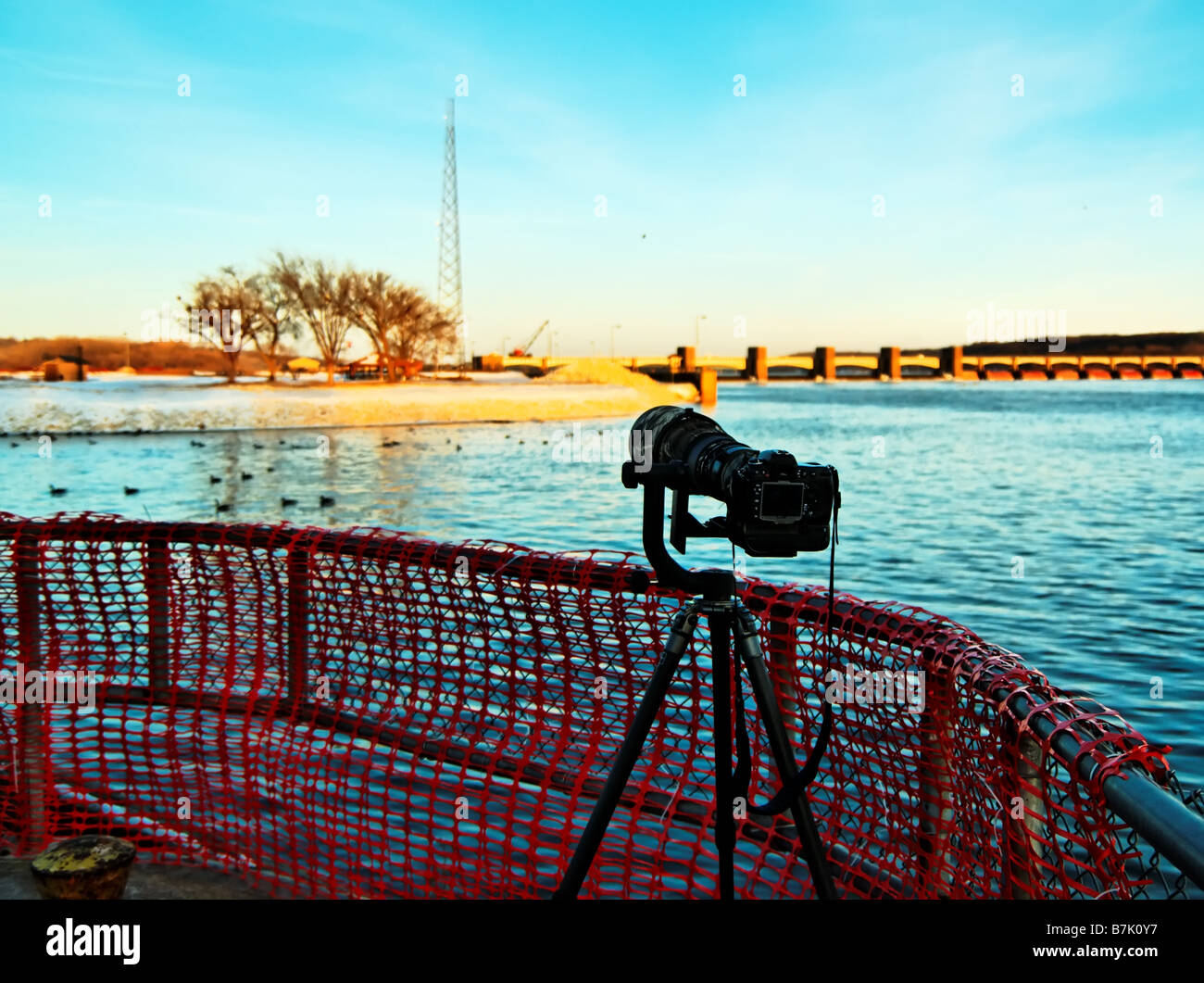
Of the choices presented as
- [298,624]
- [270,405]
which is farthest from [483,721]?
[270,405]

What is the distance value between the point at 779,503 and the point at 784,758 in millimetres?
597

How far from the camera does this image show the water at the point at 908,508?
1295 centimetres

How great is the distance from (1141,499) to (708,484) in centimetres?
3080

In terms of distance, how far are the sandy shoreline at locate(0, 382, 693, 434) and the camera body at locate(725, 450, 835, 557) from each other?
57921 mm

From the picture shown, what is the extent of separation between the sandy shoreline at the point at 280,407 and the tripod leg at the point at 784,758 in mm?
57894

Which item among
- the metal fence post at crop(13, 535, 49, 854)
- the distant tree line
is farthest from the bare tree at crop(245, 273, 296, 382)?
the metal fence post at crop(13, 535, 49, 854)

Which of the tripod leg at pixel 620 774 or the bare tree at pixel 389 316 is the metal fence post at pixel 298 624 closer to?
the tripod leg at pixel 620 774

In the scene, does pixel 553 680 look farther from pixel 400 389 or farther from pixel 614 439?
pixel 400 389

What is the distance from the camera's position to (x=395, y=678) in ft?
12.7

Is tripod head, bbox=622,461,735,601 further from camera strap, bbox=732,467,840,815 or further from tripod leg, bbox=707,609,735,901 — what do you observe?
camera strap, bbox=732,467,840,815

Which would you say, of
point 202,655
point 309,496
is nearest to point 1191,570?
point 202,655

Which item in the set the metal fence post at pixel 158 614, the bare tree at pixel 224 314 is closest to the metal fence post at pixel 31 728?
the metal fence post at pixel 158 614

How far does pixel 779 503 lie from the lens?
99.5 inches

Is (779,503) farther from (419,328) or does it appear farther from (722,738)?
(419,328)
